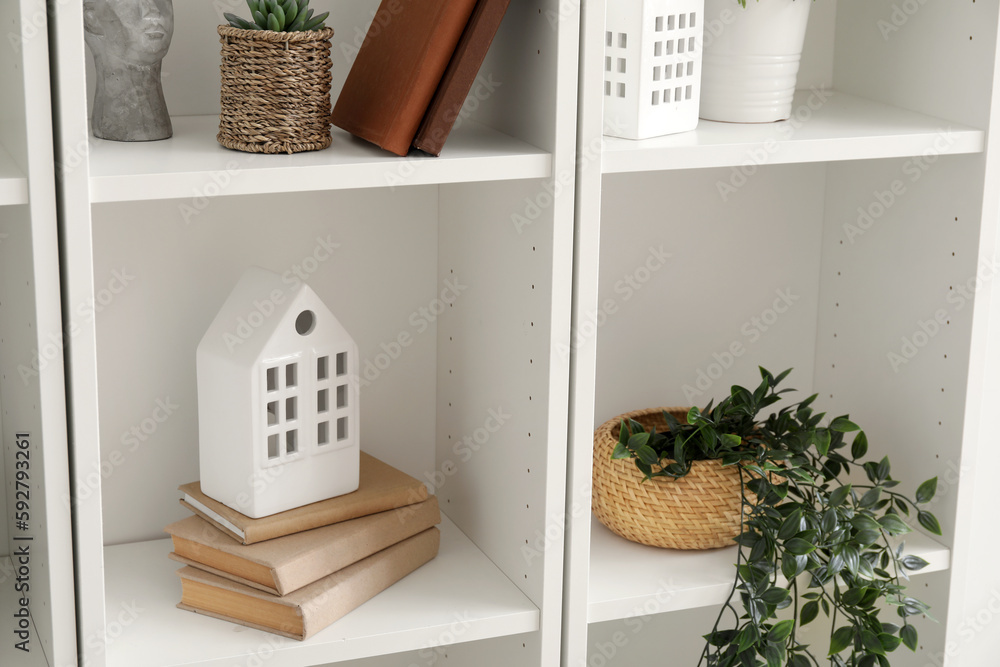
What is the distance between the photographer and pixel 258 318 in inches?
44.7

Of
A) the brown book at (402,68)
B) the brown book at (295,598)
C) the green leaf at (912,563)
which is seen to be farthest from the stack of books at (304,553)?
the green leaf at (912,563)

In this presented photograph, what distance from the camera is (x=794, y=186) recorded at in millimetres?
1494

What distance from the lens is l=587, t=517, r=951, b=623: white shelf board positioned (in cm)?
117

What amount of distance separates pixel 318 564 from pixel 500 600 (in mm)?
195

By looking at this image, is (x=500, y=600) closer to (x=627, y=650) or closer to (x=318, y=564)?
(x=318, y=564)

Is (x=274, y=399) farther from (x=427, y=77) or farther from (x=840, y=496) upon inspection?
(x=840, y=496)

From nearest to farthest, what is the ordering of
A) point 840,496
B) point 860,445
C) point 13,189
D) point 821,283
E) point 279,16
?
point 13,189, point 279,16, point 840,496, point 860,445, point 821,283

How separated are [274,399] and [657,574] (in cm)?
46

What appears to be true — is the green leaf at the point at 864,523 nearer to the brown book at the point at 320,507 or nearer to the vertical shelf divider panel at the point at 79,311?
the brown book at the point at 320,507

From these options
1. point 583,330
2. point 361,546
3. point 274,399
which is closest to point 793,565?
point 583,330

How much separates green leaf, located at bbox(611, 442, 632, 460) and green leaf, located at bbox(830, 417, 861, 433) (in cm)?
25

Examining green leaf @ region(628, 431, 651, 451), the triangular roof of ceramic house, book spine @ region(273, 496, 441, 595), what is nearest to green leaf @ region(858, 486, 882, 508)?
green leaf @ region(628, 431, 651, 451)

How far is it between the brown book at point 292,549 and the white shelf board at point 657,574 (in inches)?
8.3

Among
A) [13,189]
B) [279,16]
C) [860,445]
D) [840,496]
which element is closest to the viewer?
[13,189]
